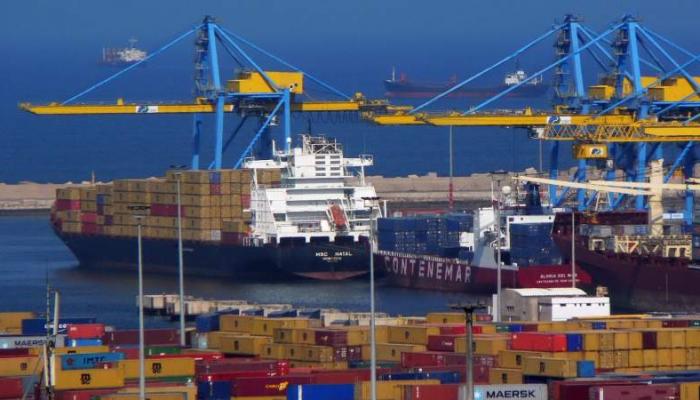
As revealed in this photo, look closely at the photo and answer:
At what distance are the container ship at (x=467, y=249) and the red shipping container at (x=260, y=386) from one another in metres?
24.6

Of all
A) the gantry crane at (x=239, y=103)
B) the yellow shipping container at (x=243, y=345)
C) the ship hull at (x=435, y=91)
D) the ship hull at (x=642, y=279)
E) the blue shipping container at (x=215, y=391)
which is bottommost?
the blue shipping container at (x=215, y=391)

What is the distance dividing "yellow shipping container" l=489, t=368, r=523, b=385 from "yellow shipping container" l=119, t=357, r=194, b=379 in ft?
13.9

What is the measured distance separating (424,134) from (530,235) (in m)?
82.6

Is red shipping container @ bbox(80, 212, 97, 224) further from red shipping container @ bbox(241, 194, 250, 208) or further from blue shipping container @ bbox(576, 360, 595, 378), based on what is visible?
blue shipping container @ bbox(576, 360, 595, 378)

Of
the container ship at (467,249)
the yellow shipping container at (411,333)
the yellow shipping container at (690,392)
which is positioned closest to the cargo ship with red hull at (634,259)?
the container ship at (467,249)

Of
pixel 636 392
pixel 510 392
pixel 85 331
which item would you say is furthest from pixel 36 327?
pixel 636 392

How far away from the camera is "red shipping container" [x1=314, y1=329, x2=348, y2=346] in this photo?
37.1 meters

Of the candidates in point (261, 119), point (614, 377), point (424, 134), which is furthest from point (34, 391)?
→ point (424, 134)

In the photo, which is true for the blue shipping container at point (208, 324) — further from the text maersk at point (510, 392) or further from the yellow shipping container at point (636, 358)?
the text maersk at point (510, 392)

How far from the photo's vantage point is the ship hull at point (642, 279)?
53.2 m

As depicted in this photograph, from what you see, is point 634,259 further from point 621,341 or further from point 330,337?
point 621,341

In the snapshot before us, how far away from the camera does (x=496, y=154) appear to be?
392ft

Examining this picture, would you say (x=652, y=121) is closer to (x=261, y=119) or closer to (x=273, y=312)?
(x=261, y=119)

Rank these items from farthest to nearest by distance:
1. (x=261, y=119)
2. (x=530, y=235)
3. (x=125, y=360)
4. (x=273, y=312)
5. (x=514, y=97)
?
1. (x=514, y=97)
2. (x=261, y=119)
3. (x=530, y=235)
4. (x=273, y=312)
5. (x=125, y=360)
